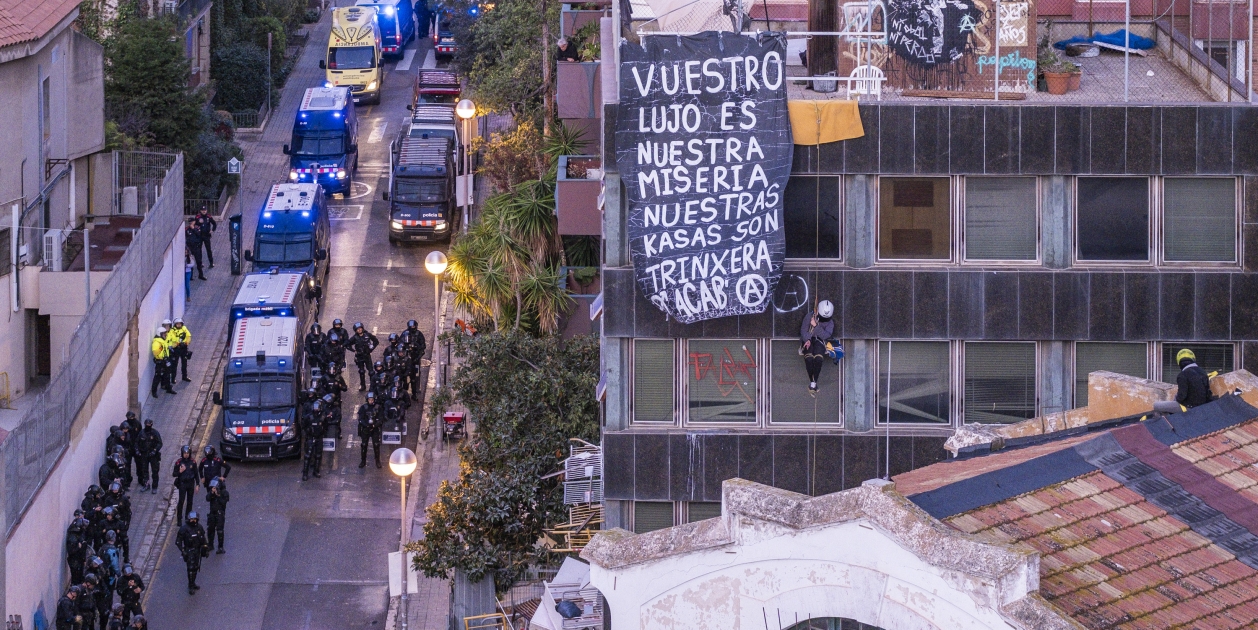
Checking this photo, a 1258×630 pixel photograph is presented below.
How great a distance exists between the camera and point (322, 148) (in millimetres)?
53469

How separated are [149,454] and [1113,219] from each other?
18315mm

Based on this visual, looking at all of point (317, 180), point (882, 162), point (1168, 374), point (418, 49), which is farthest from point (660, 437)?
point (418, 49)

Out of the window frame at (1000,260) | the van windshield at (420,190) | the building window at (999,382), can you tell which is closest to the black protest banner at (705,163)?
the window frame at (1000,260)

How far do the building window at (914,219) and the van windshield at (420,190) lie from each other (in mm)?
25425

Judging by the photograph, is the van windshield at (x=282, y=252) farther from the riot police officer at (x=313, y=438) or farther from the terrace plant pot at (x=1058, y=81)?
the terrace plant pot at (x=1058, y=81)

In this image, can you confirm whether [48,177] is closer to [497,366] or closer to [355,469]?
[355,469]

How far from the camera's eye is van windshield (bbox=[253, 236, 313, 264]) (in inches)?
1690

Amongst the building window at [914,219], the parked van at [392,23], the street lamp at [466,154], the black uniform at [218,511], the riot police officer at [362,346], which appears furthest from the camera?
the parked van at [392,23]

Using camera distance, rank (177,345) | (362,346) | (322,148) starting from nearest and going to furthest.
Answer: (362,346)
(177,345)
(322,148)

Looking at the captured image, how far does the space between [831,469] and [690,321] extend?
9.53ft

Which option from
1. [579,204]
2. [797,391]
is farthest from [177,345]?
[797,391]

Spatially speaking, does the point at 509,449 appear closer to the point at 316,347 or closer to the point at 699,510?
the point at 699,510

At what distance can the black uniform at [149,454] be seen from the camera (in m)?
33.6

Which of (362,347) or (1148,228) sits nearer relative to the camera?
(1148,228)
